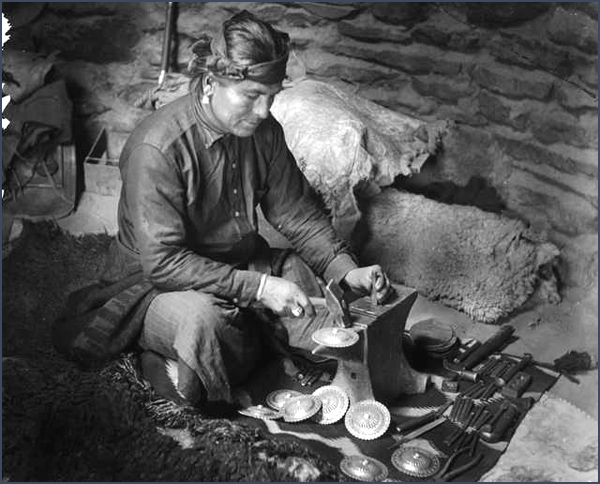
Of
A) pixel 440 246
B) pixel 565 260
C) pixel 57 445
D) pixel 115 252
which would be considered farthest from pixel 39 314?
pixel 565 260

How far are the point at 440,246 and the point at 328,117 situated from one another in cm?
89

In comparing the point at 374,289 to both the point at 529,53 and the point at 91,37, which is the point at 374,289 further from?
the point at 91,37

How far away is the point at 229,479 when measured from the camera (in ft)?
8.07

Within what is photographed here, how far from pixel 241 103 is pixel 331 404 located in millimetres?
1220

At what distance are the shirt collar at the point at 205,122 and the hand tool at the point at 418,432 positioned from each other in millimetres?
1350

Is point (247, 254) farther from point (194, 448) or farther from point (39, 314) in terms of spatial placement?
point (39, 314)

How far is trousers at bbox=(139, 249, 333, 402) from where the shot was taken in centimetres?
273

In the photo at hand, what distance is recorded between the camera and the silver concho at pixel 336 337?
2.60m

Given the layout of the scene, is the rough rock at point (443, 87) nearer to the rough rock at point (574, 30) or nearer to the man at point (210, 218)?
the rough rock at point (574, 30)

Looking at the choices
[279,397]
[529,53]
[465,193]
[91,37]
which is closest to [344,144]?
[465,193]

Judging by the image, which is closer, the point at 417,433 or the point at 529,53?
the point at 417,433

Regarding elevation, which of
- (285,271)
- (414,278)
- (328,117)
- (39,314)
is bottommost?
(39,314)

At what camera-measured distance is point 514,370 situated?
3.27 m

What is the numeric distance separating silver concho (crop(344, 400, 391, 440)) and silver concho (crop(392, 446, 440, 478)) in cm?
13
